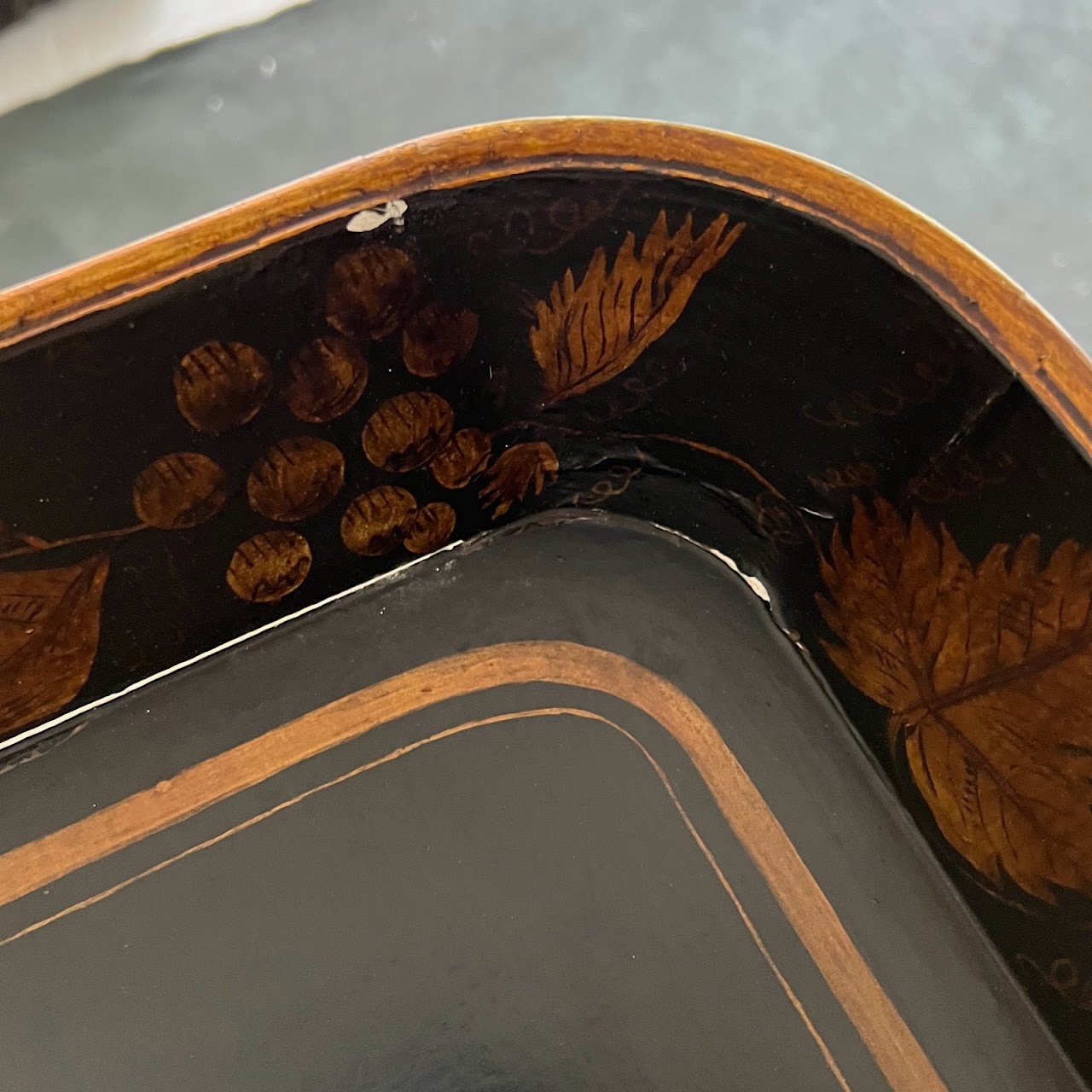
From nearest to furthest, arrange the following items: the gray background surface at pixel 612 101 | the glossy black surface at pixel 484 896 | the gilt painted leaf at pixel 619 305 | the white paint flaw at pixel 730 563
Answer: the gilt painted leaf at pixel 619 305
the glossy black surface at pixel 484 896
the white paint flaw at pixel 730 563
the gray background surface at pixel 612 101

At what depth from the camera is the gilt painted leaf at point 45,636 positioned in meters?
0.83

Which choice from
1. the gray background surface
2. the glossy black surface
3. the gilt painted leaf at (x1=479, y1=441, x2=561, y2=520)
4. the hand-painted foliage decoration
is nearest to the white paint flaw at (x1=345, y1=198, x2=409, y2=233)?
the hand-painted foliage decoration

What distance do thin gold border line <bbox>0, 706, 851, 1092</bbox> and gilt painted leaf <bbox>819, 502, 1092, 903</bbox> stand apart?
20cm

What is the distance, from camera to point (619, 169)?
72cm

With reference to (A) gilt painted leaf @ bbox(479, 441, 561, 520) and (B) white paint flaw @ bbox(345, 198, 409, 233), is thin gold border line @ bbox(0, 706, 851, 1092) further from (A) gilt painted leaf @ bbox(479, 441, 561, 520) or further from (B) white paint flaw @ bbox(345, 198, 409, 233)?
(B) white paint flaw @ bbox(345, 198, 409, 233)

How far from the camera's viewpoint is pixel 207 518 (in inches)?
33.6

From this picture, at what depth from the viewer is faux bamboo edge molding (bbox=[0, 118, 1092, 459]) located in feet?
2.16

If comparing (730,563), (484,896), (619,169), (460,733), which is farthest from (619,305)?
(484,896)

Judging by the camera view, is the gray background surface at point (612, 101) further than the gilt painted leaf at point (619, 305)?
Yes

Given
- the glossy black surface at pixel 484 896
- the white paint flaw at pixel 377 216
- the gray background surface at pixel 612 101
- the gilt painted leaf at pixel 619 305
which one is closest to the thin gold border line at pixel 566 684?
the glossy black surface at pixel 484 896

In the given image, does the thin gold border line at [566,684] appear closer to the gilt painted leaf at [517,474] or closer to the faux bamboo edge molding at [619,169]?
the gilt painted leaf at [517,474]

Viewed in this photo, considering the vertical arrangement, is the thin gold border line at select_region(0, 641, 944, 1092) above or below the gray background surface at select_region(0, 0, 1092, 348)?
below

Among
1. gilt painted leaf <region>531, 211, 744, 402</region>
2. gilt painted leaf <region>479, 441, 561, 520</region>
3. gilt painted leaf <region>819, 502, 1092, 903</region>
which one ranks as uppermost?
gilt painted leaf <region>479, 441, 561, 520</region>

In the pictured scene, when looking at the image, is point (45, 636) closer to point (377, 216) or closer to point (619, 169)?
point (377, 216)
